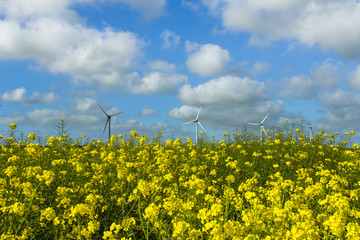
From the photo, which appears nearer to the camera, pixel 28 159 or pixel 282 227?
pixel 282 227

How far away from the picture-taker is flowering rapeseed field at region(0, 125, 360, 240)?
413 centimetres

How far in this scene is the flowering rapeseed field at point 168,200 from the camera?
4.13 m

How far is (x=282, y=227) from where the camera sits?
4184 mm

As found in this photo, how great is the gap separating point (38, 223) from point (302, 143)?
10.8 meters

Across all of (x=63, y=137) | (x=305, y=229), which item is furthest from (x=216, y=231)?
(x=63, y=137)

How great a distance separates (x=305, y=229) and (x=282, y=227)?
794 mm

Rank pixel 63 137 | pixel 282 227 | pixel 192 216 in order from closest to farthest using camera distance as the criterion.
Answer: pixel 282 227 < pixel 192 216 < pixel 63 137

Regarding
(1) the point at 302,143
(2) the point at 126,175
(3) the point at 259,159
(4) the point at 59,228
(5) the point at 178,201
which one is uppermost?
(1) the point at 302,143

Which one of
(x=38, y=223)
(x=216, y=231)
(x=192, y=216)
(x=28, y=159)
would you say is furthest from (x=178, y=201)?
(x=28, y=159)

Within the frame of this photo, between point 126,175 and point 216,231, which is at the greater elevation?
point 126,175

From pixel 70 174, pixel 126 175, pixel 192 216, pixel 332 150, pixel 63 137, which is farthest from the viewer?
pixel 332 150

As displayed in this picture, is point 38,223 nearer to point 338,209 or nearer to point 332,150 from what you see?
point 338,209

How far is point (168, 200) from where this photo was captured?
525cm

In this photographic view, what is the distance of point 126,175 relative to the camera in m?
→ 6.70
